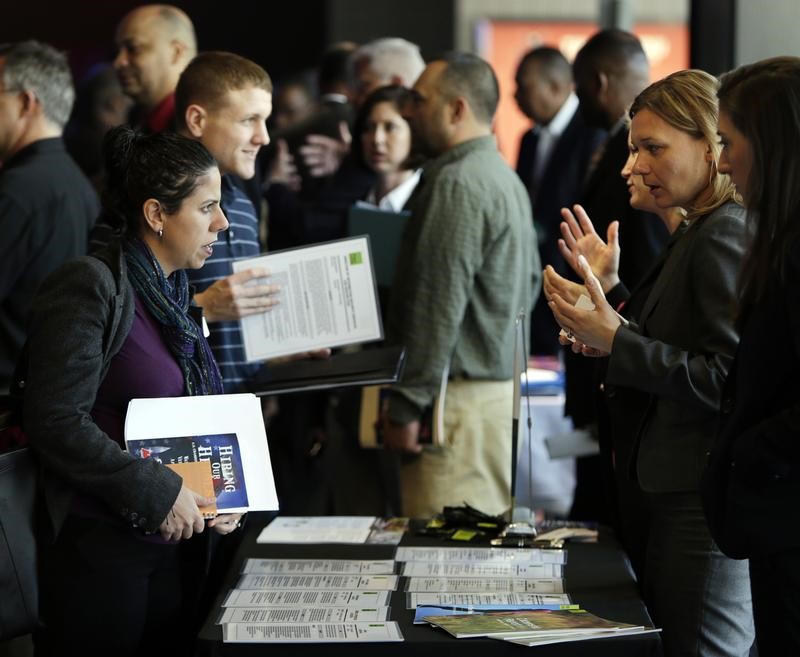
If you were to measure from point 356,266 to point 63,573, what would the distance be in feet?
3.58

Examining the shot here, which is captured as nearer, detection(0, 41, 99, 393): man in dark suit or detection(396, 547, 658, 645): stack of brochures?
detection(396, 547, 658, 645): stack of brochures

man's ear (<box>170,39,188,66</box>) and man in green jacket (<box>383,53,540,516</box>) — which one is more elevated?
man's ear (<box>170,39,188,66</box>)

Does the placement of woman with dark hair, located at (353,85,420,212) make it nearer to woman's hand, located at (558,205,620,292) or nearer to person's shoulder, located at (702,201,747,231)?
woman's hand, located at (558,205,620,292)

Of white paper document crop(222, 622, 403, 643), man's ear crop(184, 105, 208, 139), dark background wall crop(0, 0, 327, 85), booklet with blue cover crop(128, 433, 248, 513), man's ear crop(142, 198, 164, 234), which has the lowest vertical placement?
white paper document crop(222, 622, 403, 643)

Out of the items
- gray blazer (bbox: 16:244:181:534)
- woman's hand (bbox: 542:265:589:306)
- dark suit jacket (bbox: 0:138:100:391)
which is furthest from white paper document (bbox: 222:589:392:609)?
dark suit jacket (bbox: 0:138:100:391)

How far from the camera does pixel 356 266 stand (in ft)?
9.50

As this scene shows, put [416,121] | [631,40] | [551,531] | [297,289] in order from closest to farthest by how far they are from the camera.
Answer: [551,531]
[297,289]
[416,121]
[631,40]

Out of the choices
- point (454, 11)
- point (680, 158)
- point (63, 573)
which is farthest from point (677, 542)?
point (454, 11)

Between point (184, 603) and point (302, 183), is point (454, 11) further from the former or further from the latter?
point (184, 603)

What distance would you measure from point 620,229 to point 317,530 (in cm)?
128

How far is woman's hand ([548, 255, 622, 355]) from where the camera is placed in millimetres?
2248

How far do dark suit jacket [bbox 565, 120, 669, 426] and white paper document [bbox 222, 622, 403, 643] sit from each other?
1.31m

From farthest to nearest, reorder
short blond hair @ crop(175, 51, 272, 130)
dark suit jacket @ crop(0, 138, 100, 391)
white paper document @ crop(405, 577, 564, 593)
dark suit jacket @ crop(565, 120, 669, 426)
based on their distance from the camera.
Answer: dark suit jacket @ crop(0, 138, 100, 391) → dark suit jacket @ crop(565, 120, 669, 426) → short blond hair @ crop(175, 51, 272, 130) → white paper document @ crop(405, 577, 564, 593)

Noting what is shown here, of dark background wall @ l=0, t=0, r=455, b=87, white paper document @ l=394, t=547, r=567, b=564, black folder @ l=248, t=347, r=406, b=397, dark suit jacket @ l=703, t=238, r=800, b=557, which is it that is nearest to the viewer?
dark suit jacket @ l=703, t=238, r=800, b=557
